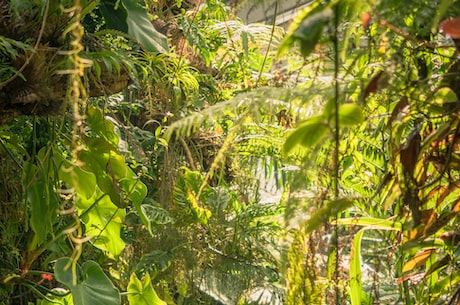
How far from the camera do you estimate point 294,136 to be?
714 millimetres

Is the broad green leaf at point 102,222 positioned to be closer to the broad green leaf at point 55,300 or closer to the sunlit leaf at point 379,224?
the broad green leaf at point 55,300

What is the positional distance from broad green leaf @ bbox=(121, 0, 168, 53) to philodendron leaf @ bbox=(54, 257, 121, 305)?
0.48m

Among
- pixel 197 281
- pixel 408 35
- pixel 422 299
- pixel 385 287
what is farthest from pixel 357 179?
pixel 408 35

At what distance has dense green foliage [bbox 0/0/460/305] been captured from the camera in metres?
0.78

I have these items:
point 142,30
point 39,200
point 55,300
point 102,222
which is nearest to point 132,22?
point 142,30

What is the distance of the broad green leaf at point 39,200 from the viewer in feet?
5.41

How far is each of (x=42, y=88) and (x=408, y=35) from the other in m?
0.83

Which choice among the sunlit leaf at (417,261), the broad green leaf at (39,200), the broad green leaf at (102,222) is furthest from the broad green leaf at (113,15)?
the sunlit leaf at (417,261)

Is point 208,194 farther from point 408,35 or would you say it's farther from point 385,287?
point 408,35

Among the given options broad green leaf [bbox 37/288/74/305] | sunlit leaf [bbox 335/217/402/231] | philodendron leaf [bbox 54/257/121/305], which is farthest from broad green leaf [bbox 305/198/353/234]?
broad green leaf [bbox 37/288/74/305]

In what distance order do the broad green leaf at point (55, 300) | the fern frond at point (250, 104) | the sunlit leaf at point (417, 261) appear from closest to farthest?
1. the fern frond at point (250, 104)
2. the sunlit leaf at point (417, 261)
3. the broad green leaf at point (55, 300)

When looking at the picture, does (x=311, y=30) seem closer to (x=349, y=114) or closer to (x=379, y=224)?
(x=349, y=114)

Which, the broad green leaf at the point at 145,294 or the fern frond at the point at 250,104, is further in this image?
the broad green leaf at the point at 145,294

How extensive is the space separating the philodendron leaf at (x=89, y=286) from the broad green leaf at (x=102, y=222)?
0.16 m
